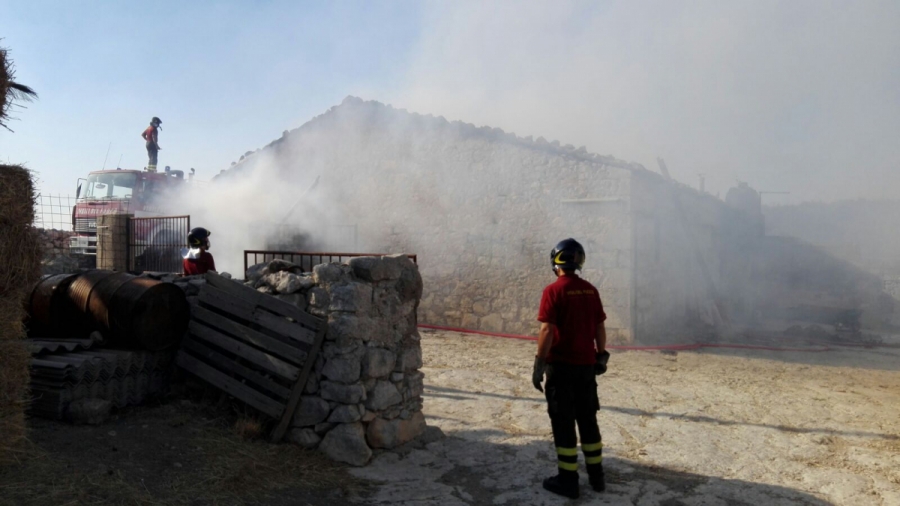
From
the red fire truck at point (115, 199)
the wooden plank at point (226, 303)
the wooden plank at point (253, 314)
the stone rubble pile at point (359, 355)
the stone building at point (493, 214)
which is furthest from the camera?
the red fire truck at point (115, 199)

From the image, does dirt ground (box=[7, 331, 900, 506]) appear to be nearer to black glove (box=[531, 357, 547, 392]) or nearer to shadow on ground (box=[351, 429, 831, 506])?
shadow on ground (box=[351, 429, 831, 506])

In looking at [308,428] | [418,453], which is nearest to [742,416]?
[418,453]

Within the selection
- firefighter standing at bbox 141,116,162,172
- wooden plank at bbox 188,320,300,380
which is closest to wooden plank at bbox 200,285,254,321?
wooden plank at bbox 188,320,300,380

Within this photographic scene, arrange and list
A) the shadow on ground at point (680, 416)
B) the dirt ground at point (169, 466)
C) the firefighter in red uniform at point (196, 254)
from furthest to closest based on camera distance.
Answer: the firefighter in red uniform at point (196, 254) → the shadow on ground at point (680, 416) → the dirt ground at point (169, 466)

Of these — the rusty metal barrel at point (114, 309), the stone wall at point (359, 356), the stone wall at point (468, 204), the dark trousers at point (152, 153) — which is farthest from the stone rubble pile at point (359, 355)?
the dark trousers at point (152, 153)

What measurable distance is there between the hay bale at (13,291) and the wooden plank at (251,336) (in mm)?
1670

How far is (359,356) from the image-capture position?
5133 mm

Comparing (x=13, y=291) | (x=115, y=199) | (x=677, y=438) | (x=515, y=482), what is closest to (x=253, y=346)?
(x=13, y=291)

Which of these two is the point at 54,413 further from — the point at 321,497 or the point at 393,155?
the point at 393,155

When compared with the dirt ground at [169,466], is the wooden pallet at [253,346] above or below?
above

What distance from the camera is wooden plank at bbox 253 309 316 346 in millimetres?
5109

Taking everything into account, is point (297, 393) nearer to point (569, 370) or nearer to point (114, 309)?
point (114, 309)

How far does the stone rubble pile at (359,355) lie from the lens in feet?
16.4

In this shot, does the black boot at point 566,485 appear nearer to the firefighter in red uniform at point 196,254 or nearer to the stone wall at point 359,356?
the stone wall at point 359,356
